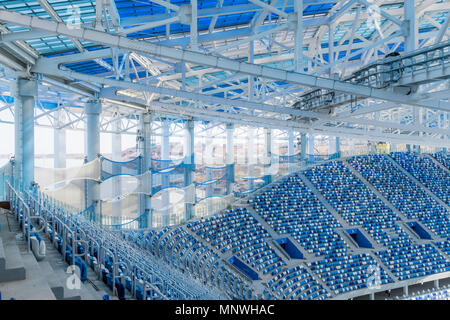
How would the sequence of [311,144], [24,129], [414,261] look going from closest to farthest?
[24,129], [414,261], [311,144]

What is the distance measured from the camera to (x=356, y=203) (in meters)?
22.1

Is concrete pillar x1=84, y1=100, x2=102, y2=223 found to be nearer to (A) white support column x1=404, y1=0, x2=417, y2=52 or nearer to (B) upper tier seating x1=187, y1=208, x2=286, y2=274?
(B) upper tier seating x1=187, y1=208, x2=286, y2=274

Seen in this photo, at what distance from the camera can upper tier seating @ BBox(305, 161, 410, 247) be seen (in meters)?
20.0

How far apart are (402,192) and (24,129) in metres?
22.4

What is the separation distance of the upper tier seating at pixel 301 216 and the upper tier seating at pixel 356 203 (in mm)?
1195

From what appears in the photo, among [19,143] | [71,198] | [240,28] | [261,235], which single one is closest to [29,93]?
[19,143]

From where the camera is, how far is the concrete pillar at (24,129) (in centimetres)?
1074

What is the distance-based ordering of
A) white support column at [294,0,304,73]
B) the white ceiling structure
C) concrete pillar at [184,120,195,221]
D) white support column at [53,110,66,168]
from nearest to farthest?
the white ceiling structure, white support column at [294,0,304,73], concrete pillar at [184,120,195,221], white support column at [53,110,66,168]

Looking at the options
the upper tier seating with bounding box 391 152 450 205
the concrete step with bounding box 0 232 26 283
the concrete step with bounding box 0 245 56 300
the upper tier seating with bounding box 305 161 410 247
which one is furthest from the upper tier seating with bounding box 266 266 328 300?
the upper tier seating with bounding box 391 152 450 205

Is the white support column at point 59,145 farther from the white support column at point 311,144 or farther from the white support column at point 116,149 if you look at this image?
the white support column at point 311,144

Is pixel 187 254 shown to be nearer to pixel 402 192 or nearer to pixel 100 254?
pixel 100 254

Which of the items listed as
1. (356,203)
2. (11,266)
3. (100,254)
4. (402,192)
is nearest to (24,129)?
(100,254)

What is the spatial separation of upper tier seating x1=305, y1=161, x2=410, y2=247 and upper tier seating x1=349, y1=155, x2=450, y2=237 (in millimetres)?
1147

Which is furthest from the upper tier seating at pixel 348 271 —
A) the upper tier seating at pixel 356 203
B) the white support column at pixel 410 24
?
the white support column at pixel 410 24
